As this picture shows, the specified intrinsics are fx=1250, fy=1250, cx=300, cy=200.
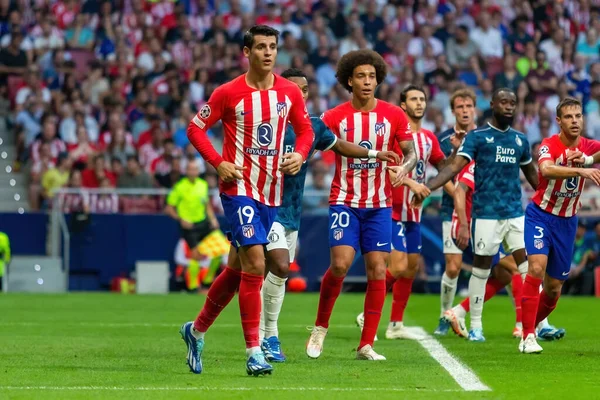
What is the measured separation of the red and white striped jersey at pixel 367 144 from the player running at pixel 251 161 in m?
1.38

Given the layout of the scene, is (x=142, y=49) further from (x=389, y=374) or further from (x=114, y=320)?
(x=389, y=374)

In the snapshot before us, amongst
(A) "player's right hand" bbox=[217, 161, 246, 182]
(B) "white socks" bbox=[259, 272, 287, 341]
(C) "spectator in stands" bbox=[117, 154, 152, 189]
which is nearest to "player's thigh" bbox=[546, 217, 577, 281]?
(B) "white socks" bbox=[259, 272, 287, 341]

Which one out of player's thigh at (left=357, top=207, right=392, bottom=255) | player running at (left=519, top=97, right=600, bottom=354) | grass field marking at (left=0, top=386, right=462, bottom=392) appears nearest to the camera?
grass field marking at (left=0, top=386, right=462, bottom=392)

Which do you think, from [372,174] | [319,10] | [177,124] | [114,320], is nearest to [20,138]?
[177,124]

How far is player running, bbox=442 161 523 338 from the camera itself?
1230 cm

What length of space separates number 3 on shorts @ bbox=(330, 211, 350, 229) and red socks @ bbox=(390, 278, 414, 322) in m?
2.43

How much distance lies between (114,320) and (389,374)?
6336 millimetres

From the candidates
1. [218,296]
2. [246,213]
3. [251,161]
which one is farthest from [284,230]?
[246,213]

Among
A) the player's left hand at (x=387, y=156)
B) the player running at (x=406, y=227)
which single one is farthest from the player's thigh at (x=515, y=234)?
the player's left hand at (x=387, y=156)

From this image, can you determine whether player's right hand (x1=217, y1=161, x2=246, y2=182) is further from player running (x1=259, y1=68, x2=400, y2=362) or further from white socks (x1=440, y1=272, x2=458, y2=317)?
white socks (x1=440, y1=272, x2=458, y2=317)

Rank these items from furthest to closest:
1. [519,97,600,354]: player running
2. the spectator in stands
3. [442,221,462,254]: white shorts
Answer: the spectator in stands < [442,221,462,254]: white shorts < [519,97,600,354]: player running

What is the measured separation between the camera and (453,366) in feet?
30.1

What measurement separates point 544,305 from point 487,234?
0.91 meters

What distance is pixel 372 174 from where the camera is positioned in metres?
10.0
